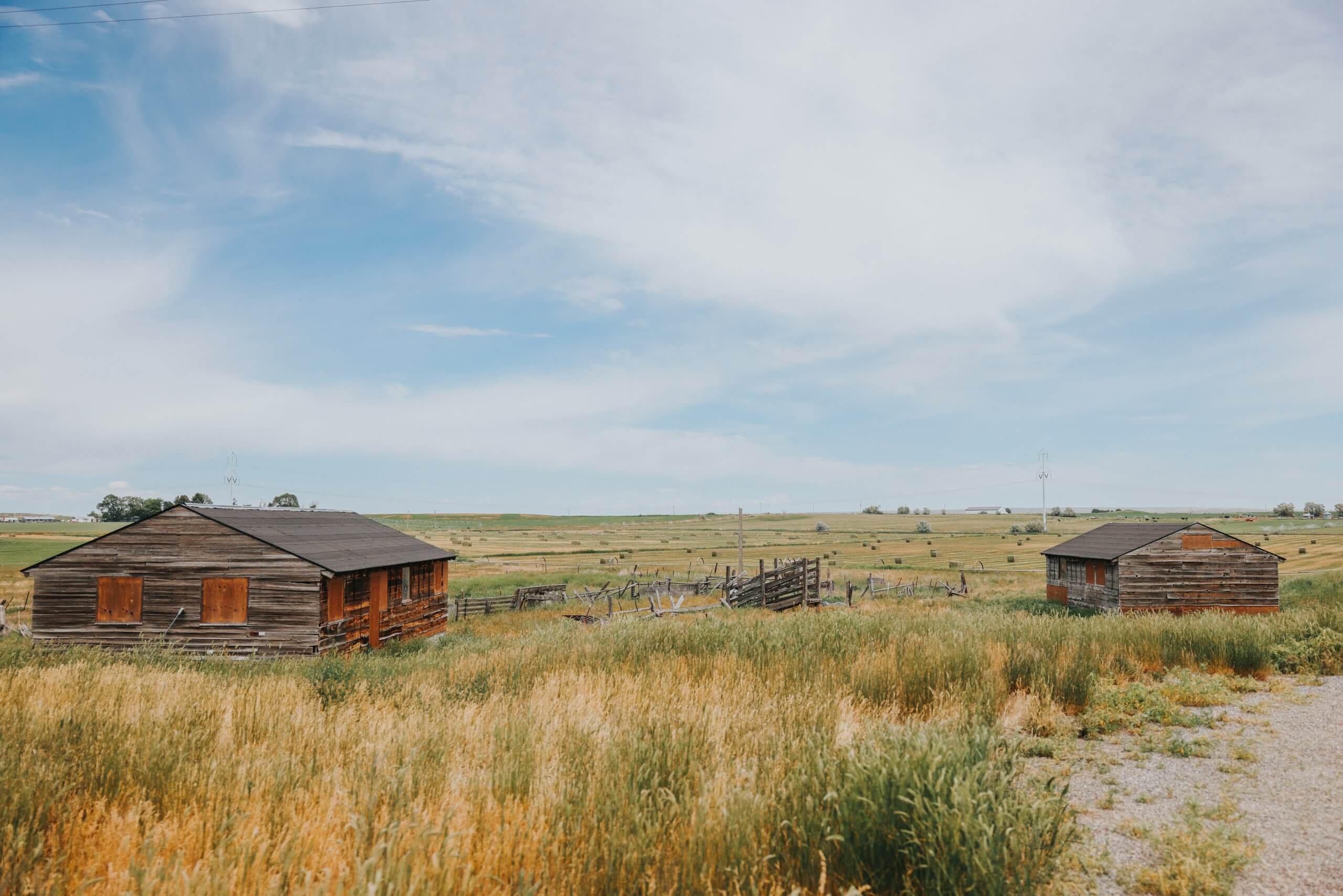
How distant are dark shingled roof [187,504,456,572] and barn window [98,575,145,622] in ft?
9.46

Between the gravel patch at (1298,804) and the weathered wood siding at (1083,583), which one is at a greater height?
the gravel patch at (1298,804)

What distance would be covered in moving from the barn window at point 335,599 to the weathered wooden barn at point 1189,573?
3067 centimetres

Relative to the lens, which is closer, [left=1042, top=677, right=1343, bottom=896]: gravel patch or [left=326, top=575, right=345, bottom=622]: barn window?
[left=1042, top=677, right=1343, bottom=896]: gravel patch

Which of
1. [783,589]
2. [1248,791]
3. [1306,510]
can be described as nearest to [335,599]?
[783,589]

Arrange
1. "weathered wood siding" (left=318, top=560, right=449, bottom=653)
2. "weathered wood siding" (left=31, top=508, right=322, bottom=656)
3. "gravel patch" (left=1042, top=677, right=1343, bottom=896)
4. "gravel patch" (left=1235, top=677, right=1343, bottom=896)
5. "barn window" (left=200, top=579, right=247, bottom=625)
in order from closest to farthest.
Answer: "gravel patch" (left=1235, top=677, right=1343, bottom=896)
"gravel patch" (left=1042, top=677, right=1343, bottom=896)
"weathered wood siding" (left=31, top=508, right=322, bottom=656)
"barn window" (left=200, top=579, right=247, bottom=625)
"weathered wood siding" (left=318, top=560, right=449, bottom=653)

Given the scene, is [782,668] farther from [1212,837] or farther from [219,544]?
[219,544]

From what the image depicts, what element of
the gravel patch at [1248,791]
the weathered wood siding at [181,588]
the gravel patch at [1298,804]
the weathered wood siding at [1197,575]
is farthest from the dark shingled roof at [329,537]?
the weathered wood siding at [1197,575]

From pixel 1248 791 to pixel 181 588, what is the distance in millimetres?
25017

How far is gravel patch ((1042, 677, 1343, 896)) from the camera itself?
A: 16.6 feet

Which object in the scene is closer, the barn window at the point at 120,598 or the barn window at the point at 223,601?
the barn window at the point at 223,601

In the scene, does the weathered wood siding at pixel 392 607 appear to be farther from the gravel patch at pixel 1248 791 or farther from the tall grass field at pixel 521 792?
the gravel patch at pixel 1248 791

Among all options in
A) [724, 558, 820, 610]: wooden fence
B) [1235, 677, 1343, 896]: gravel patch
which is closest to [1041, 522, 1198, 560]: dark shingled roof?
[724, 558, 820, 610]: wooden fence

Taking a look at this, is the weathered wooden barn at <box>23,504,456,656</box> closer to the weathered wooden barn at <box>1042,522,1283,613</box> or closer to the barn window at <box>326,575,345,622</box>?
the barn window at <box>326,575,345,622</box>

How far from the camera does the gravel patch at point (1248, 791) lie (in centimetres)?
506
